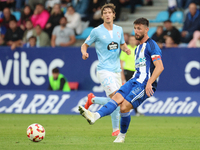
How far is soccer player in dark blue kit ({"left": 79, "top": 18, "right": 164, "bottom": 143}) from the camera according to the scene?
6227mm

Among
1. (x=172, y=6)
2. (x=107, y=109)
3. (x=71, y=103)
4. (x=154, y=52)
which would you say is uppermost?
(x=154, y=52)

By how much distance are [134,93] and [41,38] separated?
9961 millimetres

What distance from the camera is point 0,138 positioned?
6.93 meters

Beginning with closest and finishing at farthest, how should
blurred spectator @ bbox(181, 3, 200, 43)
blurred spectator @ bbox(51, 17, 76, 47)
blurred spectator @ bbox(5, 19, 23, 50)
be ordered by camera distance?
1. blurred spectator @ bbox(181, 3, 200, 43)
2. blurred spectator @ bbox(51, 17, 76, 47)
3. blurred spectator @ bbox(5, 19, 23, 50)

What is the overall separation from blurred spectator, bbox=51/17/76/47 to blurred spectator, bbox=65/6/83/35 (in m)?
0.69

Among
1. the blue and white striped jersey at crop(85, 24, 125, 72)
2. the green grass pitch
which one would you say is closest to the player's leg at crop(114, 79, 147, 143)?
the green grass pitch

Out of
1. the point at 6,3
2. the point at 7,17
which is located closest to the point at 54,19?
the point at 7,17

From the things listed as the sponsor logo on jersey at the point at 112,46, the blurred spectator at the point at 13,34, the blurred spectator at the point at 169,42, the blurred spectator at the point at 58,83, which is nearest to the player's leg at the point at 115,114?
the sponsor logo on jersey at the point at 112,46

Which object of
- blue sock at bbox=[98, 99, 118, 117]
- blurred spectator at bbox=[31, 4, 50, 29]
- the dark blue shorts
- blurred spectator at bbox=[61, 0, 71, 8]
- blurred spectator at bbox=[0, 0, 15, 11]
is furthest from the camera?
blurred spectator at bbox=[0, 0, 15, 11]

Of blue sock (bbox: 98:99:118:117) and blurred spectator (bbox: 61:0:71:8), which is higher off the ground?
blue sock (bbox: 98:99:118:117)

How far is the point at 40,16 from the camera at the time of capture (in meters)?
17.1

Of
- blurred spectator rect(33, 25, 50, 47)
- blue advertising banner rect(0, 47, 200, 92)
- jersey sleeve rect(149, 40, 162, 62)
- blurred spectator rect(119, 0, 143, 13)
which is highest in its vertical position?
jersey sleeve rect(149, 40, 162, 62)

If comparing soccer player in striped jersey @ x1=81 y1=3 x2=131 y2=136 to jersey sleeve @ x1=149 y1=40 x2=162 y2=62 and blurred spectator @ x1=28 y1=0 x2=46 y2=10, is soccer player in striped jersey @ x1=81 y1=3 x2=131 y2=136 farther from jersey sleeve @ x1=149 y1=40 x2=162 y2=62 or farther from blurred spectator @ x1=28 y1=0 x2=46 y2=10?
blurred spectator @ x1=28 y1=0 x2=46 y2=10

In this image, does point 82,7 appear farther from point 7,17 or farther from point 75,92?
point 75,92
